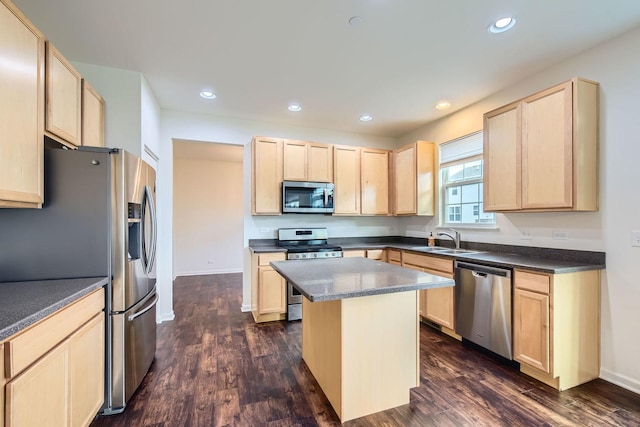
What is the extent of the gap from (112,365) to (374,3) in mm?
2943

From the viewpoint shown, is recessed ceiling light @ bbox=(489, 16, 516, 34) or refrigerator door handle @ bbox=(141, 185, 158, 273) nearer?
recessed ceiling light @ bbox=(489, 16, 516, 34)

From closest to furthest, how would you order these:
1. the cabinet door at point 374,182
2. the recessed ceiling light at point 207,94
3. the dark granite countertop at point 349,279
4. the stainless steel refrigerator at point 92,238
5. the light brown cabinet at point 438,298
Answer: the dark granite countertop at point 349,279 → the stainless steel refrigerator at point 92,238 → the light brown cabinet at point 438,298 → the recessed ceiling light at point 207,94 → the cabinet door at point 374,182

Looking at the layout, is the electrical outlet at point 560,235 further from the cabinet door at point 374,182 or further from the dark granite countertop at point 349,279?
the cabinet door at point 374,182

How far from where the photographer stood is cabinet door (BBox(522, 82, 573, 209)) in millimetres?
2289

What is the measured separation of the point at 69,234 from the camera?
184cm

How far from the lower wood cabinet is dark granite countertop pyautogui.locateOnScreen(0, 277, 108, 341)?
0.05 m

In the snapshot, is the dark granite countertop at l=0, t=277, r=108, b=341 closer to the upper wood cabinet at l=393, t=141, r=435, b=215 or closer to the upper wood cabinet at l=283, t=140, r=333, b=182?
the upper wood cabinet at l=283, t=140, r=333, b=182

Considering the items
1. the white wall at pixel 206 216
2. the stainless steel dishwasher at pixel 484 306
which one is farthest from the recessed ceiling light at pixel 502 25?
the white wall at pixel 206 216

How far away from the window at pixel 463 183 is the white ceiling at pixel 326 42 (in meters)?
0.62

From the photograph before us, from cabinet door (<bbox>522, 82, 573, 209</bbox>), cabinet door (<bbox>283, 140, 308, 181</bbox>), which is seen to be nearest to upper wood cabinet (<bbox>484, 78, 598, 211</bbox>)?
cabinet door (<bbox>522, 82, 573, 209</bbox>)

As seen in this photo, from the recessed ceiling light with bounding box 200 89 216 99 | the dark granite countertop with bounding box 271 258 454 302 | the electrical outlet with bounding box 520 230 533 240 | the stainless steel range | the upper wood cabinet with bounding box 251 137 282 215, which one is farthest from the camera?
the upper wood cabinet with bounding box 251 137 282 215

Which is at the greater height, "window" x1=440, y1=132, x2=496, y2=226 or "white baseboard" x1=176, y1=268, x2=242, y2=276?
"window" x1=440, y1=132, x2=496, y2=226

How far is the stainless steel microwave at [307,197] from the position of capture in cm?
398

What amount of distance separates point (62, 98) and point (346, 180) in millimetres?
3227
